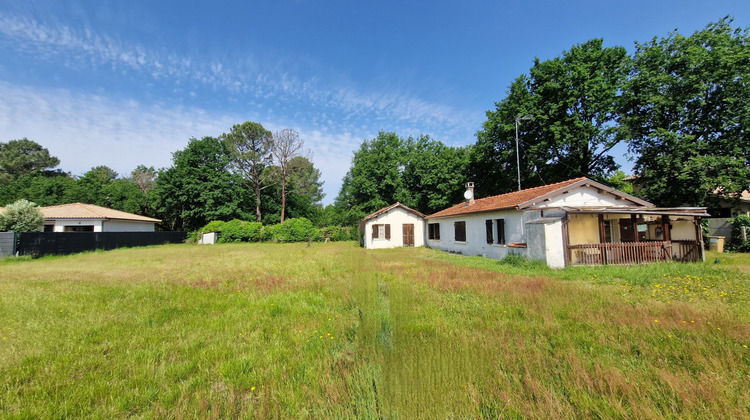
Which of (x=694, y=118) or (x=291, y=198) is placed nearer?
(x=694, y=118)

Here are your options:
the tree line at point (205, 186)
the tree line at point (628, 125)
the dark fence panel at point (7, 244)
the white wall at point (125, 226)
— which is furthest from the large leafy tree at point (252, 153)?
the dark fence panel at point (7, 244)

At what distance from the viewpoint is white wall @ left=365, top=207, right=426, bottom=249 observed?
78.6 feet

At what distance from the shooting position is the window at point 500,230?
14.4m

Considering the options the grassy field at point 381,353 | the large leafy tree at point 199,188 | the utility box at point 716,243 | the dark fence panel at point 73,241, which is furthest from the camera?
the large leafy tree at point 199,188

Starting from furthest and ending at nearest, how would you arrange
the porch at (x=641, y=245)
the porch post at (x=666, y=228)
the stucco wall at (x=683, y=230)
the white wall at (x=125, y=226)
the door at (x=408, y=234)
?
the white wall at (x=125, y=226)
the door at (x=408, y=234)
the stucco wall at (x=683, y=230)
the porch post at (x=666, y=228)
the porch at (x=641, y=245)

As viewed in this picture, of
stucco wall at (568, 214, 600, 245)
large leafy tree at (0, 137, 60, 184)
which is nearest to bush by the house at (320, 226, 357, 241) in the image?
stucco wall at (568, 214, 600, 245)

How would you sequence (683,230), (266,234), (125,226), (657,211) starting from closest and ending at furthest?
(657,211) < (683,230) < (125,226) < (266,234)

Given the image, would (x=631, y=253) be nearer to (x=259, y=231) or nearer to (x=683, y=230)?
(x=683, y=230)

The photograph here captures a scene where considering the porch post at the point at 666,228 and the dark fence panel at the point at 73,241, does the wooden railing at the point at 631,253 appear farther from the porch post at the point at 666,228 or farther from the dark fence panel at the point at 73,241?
the dark fence panel at the point at 73,241

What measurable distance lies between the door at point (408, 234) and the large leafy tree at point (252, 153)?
77.6 ft

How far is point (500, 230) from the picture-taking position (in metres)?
14.6

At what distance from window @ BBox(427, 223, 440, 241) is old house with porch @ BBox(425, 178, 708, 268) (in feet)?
18.8

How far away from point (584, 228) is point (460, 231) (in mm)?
6912

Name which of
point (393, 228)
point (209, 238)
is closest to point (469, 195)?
point (393, 228)
